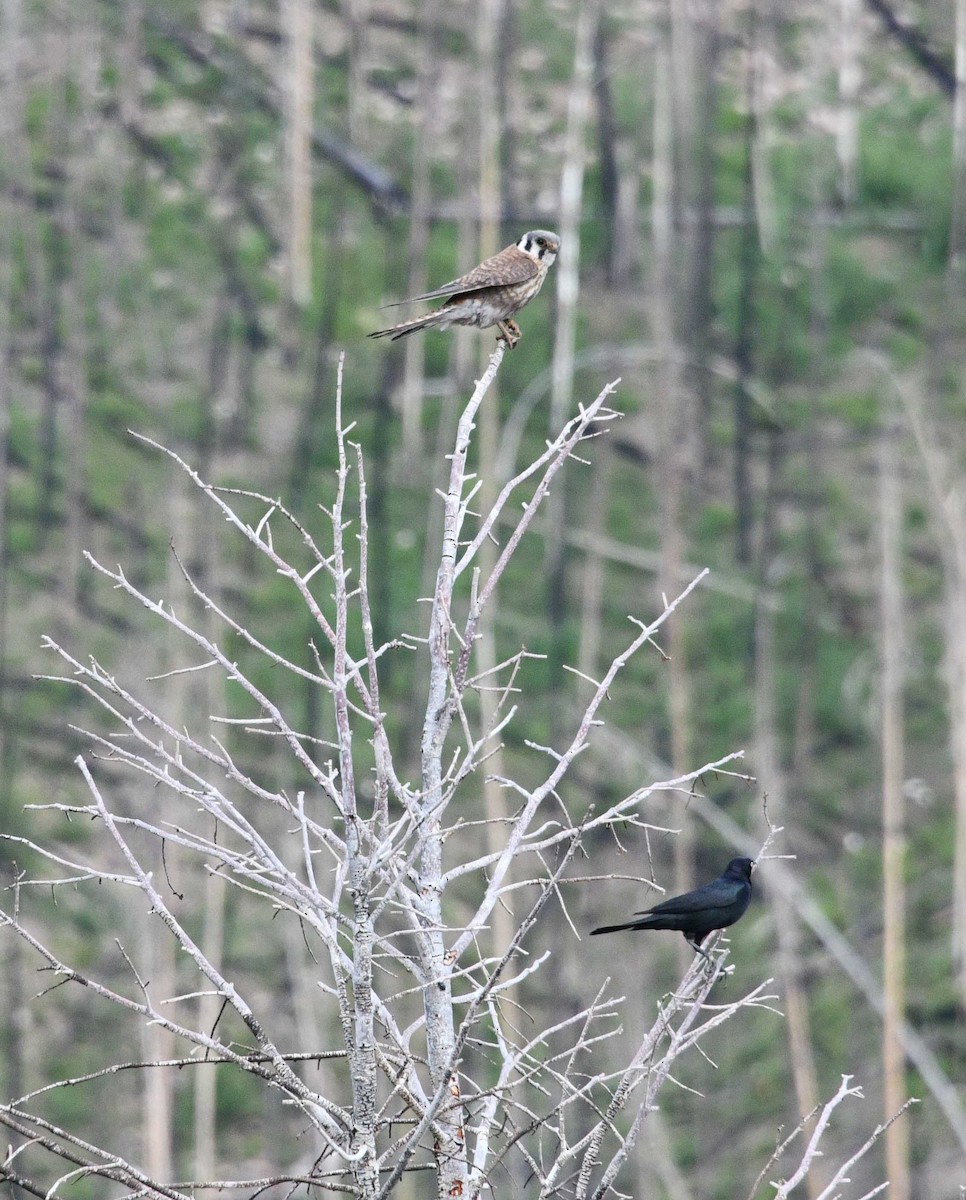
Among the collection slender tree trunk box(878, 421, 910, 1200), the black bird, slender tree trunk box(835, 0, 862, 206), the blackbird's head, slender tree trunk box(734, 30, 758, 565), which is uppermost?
slender tree trunk box(835, 0, 862, 206)

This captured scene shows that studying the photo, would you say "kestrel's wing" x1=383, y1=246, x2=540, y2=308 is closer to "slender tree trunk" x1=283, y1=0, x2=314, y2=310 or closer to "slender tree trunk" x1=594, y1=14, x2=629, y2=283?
"slender tree trunk" x1=283, y1=0, x2=314, y2=310

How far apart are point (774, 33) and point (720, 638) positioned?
26.7 feet

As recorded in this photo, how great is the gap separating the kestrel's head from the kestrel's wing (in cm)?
10

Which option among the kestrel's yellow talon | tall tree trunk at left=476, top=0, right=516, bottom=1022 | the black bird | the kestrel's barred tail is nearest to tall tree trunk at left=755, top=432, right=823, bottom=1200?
tall tree trunk at left=476, top=0, right=516, bottom=1022

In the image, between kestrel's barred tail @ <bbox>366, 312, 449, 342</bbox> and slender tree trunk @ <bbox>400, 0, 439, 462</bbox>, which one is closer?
kestrel's barred tail @ <bbox>366, 312, 449, 342</bbox>

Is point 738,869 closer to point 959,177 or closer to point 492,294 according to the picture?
point 492,294

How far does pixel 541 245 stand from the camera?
7688 millimetres

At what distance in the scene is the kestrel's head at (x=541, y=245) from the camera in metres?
7.59

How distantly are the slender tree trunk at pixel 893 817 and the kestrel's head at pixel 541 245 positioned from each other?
26.4 feet

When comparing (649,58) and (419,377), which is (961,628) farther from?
(649,58)

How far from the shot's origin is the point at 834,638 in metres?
A: 17.2

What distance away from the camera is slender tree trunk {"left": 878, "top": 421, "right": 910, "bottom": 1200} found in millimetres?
14094

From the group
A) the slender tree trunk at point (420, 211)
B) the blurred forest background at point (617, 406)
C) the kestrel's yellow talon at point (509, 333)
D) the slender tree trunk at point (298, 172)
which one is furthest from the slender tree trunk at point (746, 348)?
the kestrel's yellow talon at point (509, 333)

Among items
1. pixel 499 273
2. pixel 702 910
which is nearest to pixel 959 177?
pixel 499 273
